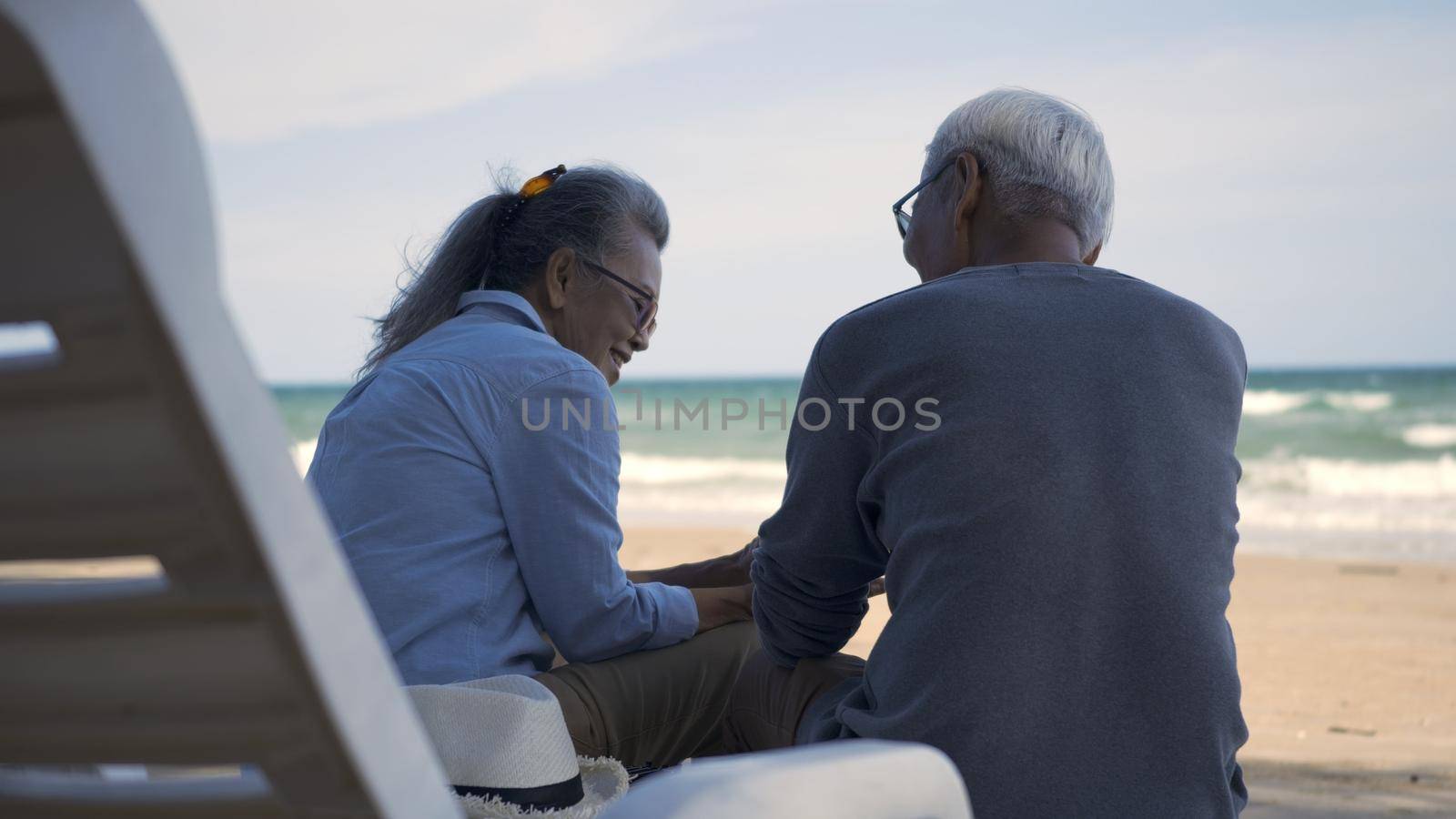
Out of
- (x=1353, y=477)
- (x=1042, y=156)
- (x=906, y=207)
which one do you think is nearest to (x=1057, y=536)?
(x=1042, y=156)

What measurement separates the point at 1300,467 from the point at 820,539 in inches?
782

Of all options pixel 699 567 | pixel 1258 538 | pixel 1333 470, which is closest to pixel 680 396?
pixel 1333 470

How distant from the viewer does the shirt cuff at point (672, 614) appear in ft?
7.97

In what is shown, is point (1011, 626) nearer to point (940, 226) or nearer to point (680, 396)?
point (940, 226)

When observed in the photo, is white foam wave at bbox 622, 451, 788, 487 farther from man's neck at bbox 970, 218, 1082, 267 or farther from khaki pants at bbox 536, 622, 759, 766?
man's neck at bbox 970, 218, 1082, 267

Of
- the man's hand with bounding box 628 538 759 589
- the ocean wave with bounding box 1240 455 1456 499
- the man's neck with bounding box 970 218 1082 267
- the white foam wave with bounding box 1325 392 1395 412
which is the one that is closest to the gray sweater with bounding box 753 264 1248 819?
the man's neck with bounding box 970 218 1082 267

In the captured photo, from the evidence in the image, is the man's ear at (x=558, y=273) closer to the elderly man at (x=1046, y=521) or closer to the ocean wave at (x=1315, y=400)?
the elderly man at (x=1046, y=521)

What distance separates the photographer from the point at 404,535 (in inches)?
85.4

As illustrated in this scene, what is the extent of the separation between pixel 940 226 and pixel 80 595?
1.77 meters

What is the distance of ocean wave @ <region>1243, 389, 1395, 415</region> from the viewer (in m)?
27.5

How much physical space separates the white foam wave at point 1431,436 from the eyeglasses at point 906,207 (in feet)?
72.7

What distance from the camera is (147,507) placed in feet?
1.80

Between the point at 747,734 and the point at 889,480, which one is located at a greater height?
the point at 889,480

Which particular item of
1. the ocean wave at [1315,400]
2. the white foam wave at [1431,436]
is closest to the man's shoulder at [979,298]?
the white foam wave at [1431,436]
